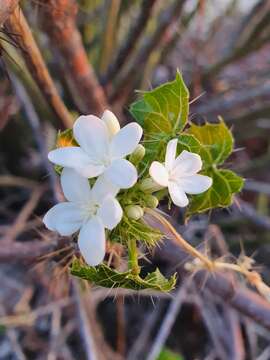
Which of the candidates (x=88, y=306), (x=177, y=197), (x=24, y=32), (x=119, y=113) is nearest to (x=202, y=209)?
(x=177, y=197)

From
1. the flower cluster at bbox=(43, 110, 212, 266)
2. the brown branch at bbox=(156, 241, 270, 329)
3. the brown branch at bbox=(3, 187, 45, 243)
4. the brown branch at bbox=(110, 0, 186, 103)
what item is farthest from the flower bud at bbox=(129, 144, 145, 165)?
the brown branch at bbox=(110, 0, 186, 103)

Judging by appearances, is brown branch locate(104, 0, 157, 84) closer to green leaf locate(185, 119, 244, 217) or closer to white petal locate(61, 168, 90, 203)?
green leaf locate(185, 119, 244, 217)

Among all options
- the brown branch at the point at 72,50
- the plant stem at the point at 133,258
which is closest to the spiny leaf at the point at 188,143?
the plant stem at the point at 133,258

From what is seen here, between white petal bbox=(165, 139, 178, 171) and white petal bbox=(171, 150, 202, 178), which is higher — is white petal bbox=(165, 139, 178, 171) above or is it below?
above

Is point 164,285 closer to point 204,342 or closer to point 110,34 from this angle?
point 204,342

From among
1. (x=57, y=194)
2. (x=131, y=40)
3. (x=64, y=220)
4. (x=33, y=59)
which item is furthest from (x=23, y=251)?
(x=131, y=40)
